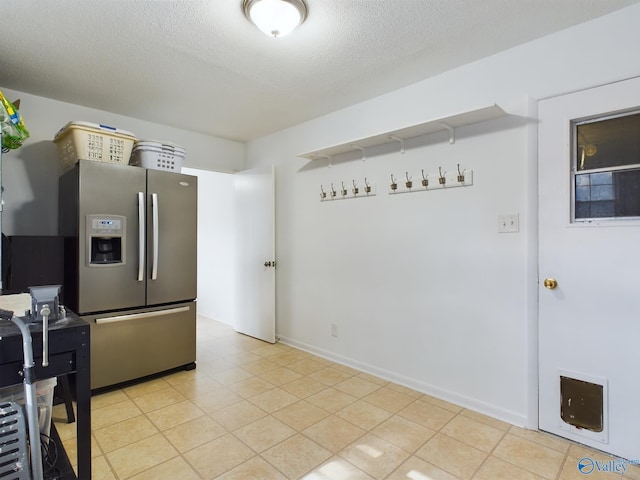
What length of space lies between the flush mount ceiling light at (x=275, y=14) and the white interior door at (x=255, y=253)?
2043mm

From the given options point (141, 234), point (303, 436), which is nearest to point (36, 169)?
point (141, 234)

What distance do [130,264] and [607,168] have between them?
131 inches

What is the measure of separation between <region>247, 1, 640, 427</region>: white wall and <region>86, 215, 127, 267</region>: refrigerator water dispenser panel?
1719 millimetres

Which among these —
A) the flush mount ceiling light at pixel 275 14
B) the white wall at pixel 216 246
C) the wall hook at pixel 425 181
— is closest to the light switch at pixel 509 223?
the wall hook at pixel 425 181

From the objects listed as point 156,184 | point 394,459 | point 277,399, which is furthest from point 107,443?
point 156,184

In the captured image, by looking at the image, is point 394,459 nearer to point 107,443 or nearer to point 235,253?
point 107,443

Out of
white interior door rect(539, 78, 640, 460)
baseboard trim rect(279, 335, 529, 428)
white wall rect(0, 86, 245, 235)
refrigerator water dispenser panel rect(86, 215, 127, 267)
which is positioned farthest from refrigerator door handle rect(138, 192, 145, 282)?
white interior door rect(539, 78, 640, 460)

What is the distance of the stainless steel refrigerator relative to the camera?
259cm

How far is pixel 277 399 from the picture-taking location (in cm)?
259

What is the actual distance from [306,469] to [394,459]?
0.49 metres

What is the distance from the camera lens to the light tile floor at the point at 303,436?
1.79 meters

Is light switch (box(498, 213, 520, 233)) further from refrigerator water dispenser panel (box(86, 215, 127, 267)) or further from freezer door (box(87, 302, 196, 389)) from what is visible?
refrigerator water dispenser panel (box(86, 215, 127, 267))

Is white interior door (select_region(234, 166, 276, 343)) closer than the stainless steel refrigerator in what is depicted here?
No

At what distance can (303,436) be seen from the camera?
2.11 meters
